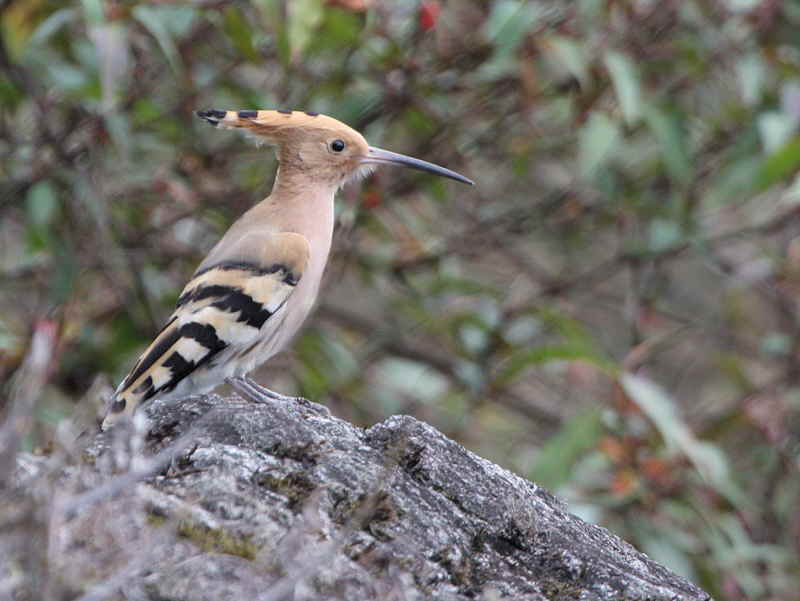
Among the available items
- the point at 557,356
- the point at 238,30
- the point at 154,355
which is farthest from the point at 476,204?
the point at 154,355

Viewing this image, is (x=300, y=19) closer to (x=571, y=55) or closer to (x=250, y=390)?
(x=571, y=55)

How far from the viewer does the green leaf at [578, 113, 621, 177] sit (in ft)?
15.1

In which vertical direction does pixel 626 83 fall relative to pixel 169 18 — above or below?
above

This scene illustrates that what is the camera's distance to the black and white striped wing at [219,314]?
3.33 m

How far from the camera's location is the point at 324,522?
2.20 meters

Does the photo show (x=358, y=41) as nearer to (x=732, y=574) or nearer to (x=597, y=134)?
(x=597, y=134)

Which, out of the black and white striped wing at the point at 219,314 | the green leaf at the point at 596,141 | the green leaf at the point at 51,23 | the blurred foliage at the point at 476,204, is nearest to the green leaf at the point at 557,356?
the blurred foliage at the point at 476,204

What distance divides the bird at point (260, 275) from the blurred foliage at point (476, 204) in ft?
1.24

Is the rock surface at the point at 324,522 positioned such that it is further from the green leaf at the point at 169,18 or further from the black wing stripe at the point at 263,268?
the green leaf at the point at 169,18

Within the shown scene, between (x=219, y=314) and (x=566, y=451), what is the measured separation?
1486 millimetres

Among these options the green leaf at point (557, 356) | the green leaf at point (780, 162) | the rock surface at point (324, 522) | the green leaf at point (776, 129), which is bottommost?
the rock surface at point (324, 522)

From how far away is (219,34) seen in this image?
5102mm

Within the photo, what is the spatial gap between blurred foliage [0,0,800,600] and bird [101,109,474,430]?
0.38 m

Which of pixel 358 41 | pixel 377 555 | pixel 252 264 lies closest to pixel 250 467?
pixel 377 555
